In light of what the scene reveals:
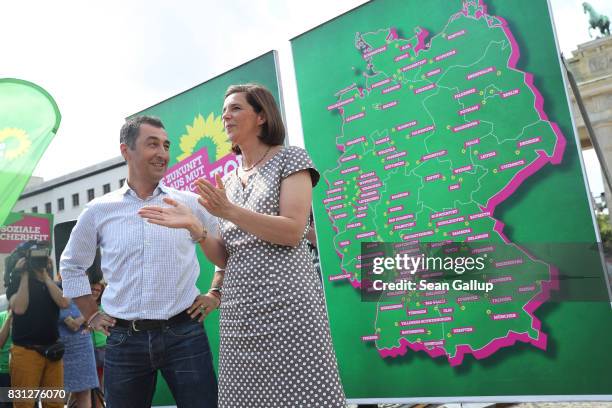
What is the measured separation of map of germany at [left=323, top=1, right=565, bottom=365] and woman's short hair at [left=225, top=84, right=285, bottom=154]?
1.36 m

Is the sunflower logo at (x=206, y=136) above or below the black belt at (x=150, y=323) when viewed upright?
above

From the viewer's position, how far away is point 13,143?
2.61 metres

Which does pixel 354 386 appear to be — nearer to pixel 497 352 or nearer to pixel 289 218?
pixel 497 352

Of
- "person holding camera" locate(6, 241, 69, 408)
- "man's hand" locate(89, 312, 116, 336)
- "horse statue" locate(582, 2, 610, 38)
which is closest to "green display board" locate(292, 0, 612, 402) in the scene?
"man's hand" locate(89, 312, 116, 336)

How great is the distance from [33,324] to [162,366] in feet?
8.73

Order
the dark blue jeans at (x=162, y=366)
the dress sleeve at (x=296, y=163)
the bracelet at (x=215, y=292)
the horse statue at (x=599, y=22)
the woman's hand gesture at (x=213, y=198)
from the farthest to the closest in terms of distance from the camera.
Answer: the horse statue at (x=599, y=22), the bracelet at (x=215, y=292), the dark blue jeans at (x=162, y=366), the dress sleeve at (x=296, y=163), the woman's hand gesture at (x=213, y=198)

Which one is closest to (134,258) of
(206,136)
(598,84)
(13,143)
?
(13,143)

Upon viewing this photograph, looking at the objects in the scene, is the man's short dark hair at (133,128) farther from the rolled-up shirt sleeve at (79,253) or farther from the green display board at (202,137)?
the green display board at (202,137)

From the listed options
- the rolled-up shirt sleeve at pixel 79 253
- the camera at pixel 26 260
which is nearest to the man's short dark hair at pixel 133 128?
the rolled-up shirt sleeve at pixel 79 253

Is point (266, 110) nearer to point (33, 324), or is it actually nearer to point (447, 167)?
point (447, 167)

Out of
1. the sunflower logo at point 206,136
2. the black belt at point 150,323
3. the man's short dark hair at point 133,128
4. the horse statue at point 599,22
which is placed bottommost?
the black belt at point 150,323

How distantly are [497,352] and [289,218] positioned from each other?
1702 mm

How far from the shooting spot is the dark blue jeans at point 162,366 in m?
2.07

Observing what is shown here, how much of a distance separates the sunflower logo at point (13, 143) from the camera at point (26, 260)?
2207 millimetres
